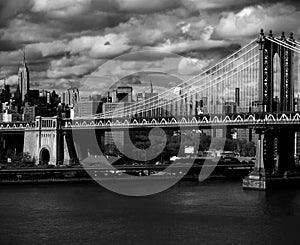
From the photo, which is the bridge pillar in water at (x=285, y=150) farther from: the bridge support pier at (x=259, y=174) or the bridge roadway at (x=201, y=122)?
the bridge support pier at (x=259, y=174)

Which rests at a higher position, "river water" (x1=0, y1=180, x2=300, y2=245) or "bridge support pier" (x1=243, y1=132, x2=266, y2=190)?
"bridge support pier" (x1=243, y1=132, x2=266, y2=190)

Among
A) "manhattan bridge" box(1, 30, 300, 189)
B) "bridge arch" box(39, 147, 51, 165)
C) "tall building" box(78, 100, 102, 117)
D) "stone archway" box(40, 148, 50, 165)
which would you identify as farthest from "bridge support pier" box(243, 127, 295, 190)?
"tall building" box(78, 100, 102, 117)

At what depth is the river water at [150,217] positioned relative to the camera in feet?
67.7

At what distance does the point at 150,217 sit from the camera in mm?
24141

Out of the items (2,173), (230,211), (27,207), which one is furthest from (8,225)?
(2,173)

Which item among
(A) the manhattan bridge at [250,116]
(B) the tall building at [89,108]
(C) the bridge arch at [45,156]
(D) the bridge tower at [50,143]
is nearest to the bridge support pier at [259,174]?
(A) the manhattan bridge at [250,116]

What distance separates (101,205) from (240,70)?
1572cm

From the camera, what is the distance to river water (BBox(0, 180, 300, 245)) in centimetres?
2062

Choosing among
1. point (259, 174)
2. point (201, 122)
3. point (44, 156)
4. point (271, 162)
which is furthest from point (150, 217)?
point (44, 156)

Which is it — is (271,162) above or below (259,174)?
above

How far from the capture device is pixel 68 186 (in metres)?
35.4

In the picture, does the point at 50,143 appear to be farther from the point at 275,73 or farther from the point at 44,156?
the point at 275,73

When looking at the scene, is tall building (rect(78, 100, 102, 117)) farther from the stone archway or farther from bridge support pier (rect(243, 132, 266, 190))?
bridge support pier (rect(243, 132, 266, 190))

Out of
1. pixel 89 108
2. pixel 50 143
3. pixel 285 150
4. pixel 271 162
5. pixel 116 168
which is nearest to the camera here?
pixel 271 162
